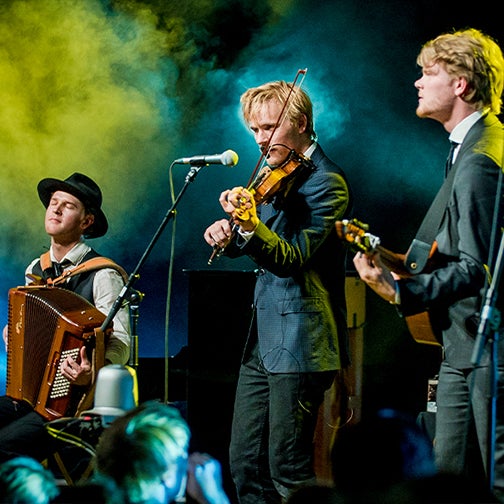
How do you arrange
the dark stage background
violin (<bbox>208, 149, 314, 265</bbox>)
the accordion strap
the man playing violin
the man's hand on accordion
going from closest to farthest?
the man playing violin → violin (<bbox>208, 149, 314, 265</bbox>) → the man's hand on accordion → the accordion strap → the dark stage background

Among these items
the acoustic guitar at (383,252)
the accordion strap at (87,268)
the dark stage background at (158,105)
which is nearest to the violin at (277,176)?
the acoustic guitar at (383,252)

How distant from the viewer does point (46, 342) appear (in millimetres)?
3953

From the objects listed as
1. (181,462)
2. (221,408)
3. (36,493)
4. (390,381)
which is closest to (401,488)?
(181,462)

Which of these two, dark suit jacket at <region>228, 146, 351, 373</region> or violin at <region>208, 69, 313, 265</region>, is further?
violin at <region>208, 69, 313, 265</region>

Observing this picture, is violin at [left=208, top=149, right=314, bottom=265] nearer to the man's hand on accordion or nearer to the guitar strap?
the guitar strap

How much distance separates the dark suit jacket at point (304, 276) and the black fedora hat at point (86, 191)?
1664mm

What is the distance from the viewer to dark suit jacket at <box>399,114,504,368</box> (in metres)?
2.53

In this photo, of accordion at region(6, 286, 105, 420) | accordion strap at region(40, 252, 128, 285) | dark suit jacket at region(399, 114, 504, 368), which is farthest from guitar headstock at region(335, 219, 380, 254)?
accordion strap at region(40, 252, 128, 285)

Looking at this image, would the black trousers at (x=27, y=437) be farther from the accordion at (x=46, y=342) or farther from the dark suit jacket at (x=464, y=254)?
the dark suit jacket at (x=464, y=254)

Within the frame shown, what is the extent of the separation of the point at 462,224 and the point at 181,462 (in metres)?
1.20

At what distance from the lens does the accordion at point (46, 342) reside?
153 inches

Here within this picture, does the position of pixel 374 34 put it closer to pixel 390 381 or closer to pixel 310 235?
pixel 390 381

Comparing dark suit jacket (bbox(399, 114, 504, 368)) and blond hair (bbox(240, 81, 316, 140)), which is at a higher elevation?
blond hair (bbox(240, 81, 316, 140))

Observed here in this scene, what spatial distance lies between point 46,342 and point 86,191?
106cm
